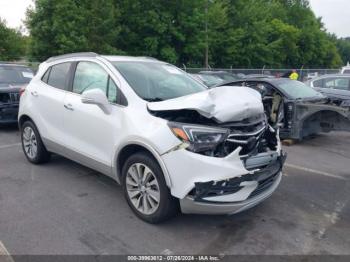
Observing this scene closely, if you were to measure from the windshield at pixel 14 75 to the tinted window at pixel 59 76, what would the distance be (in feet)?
14.3

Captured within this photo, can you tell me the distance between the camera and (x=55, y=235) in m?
3.26

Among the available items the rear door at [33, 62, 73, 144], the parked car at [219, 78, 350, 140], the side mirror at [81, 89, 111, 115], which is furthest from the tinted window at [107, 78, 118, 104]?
the parked car at [219, 78, 350, 140]

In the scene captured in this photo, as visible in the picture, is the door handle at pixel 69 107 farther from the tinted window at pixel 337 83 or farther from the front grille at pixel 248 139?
the tinted window at pixel 337 83

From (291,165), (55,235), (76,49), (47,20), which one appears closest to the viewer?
(55,235)

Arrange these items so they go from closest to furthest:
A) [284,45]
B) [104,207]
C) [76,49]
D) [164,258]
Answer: [164,258]
[104,207]
[76,49]
[284,45]

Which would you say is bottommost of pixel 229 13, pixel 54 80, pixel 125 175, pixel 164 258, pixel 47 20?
pixel 164 258

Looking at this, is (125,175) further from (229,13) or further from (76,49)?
(229,13)

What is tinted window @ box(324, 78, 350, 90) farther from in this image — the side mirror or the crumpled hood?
the side mirror

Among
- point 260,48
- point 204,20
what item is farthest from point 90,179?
point 260,48

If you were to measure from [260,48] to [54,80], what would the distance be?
126 ft

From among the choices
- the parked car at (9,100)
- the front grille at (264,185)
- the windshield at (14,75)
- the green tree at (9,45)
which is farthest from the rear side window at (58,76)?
the green tree at (9,45)

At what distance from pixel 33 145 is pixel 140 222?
2699mm

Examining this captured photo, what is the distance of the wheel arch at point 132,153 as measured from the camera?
3.14m

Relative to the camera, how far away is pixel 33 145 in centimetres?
529
